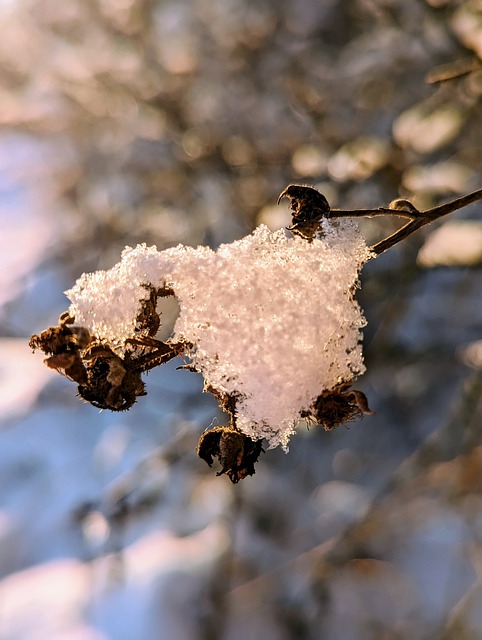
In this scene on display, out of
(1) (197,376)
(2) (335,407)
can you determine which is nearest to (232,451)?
(2) (335,407)

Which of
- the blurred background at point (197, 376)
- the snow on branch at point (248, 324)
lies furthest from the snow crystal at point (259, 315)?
the blurred background at point (197, 376)

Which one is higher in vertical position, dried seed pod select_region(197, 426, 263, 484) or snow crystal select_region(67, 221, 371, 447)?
snow crystal select_region(67, 221, 371, 447)

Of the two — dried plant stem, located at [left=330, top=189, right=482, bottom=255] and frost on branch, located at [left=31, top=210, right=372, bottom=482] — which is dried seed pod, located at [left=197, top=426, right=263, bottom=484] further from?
dried plant stem, located at [left=330, top=189, right=482, bottom=255]

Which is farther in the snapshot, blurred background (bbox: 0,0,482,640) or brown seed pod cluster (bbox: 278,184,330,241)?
blurred background (bbox: 0,0,482,640)

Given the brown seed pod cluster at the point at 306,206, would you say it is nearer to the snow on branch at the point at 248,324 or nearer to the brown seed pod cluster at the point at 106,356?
the snow on branch at the point at 248,324

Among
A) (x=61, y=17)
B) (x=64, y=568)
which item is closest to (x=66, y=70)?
(x=61, y=17)

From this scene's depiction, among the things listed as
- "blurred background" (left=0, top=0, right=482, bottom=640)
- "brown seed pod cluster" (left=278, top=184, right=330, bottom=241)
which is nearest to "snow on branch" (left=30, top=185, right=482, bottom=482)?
"brown seed pod cluster" (left=278, top=184, right=330, bottom=241)
